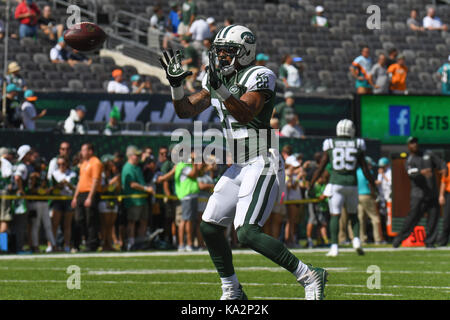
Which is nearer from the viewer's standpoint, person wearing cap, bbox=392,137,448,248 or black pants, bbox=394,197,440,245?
black pants, bbox=394,197,440,245

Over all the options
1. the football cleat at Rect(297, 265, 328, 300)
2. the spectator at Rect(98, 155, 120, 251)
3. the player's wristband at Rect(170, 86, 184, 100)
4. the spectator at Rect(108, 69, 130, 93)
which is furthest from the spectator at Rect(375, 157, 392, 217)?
the player's wristband at Rect(170, 86, 184, 100)

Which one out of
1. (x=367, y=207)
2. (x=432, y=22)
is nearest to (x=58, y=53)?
(x=367, y=207)

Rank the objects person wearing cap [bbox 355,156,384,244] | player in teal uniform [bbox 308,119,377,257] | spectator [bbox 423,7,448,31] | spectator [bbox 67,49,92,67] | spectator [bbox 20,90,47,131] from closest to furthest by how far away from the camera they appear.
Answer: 1. player in teal uniform [bbox 308,119,377,257]
2. spectator [bbox 20,90,47,131]
3. person wearing cap [bbox 355,156,384,244]
4. spectator [bbox 67,49,92,67]
5. spectator [bbox 423,7,448,31]

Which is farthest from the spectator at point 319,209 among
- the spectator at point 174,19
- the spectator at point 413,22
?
the spectator at point 413,22

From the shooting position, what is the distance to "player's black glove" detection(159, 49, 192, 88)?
6734mm

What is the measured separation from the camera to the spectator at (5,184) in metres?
15.3

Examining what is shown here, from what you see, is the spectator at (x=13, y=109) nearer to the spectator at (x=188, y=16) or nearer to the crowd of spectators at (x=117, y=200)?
the crowd of spectators at (x=117, y=200)

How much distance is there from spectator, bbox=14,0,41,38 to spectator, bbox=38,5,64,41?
0.29 meters

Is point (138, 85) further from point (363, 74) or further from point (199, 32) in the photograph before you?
point (363, 74)

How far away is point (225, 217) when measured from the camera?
7.21 m

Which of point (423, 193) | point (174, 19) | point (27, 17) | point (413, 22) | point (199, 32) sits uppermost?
point (413, 22)

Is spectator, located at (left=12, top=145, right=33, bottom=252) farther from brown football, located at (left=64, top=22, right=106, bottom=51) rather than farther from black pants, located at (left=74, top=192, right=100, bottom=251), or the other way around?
brown football, located at (left=64, top=22, right=106, bottom=51)

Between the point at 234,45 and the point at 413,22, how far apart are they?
2413 cm

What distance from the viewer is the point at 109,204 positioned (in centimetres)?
1630
